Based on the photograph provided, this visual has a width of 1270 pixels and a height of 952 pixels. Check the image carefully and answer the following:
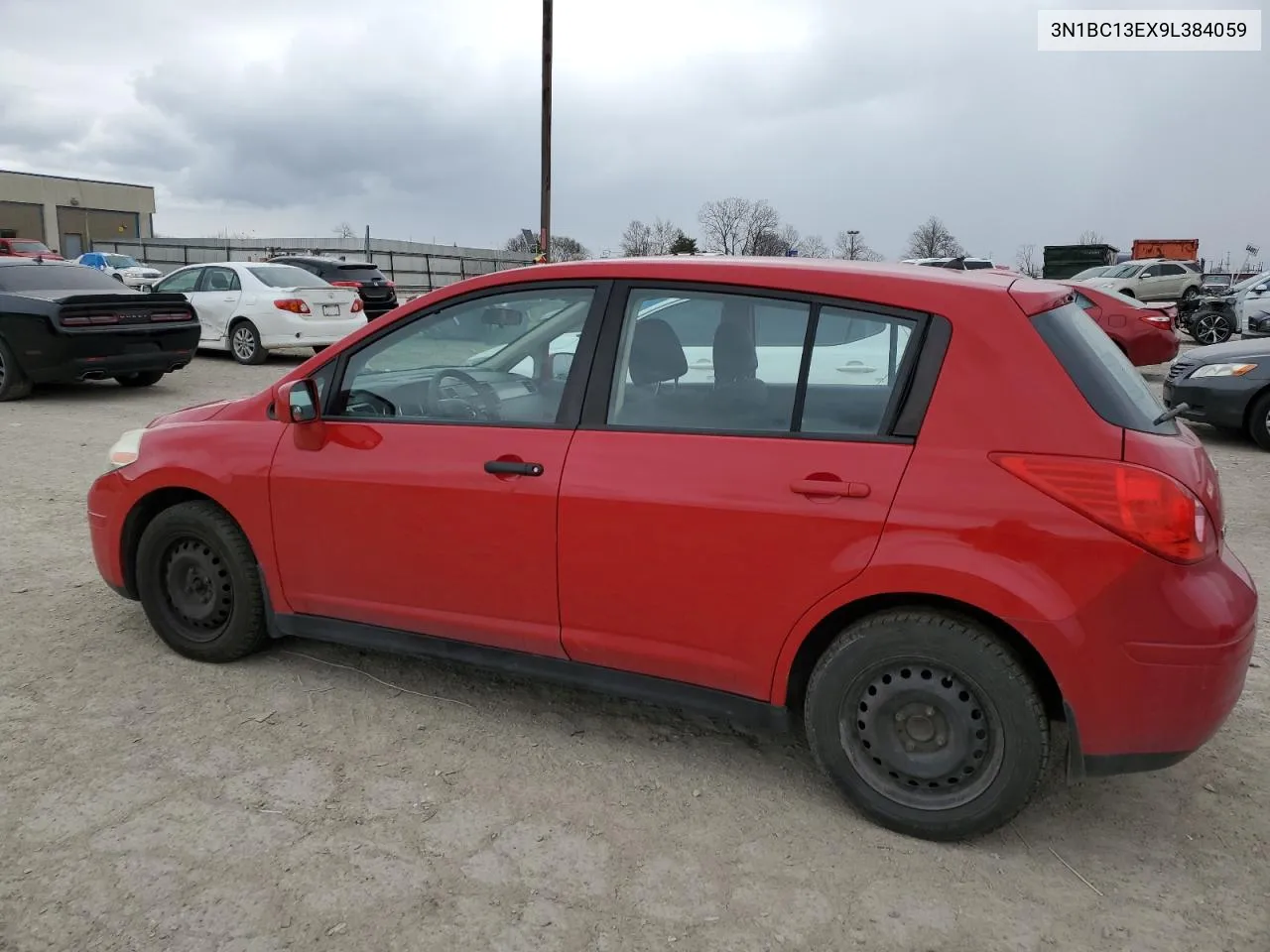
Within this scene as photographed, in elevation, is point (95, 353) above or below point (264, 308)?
below

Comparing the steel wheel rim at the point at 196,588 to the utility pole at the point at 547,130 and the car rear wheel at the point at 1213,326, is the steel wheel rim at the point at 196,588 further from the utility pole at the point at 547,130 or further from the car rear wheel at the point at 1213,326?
the car rear wheel at the point at 1213,326

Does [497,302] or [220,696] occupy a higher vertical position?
[497,302]

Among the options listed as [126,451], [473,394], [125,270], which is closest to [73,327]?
[126,451]

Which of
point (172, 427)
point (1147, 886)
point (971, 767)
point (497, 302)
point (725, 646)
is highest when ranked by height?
point (497, 302)

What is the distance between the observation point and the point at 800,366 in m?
2.88

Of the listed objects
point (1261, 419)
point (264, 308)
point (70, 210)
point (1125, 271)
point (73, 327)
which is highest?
point (70, 210)

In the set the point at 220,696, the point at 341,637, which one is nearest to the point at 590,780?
the point at 341,637

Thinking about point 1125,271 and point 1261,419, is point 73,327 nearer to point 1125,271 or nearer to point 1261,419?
point 1261,419

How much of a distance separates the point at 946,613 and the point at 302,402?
229 centimetres

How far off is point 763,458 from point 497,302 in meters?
1.16

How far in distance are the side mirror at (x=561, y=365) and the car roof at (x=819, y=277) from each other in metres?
0.26

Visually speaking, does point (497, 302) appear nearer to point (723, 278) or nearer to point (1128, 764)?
point (723, 278)

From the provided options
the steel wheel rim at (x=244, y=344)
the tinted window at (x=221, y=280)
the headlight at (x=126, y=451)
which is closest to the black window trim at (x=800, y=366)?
the headlight at (x=126, y=451)

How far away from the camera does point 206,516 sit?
12.5ft
